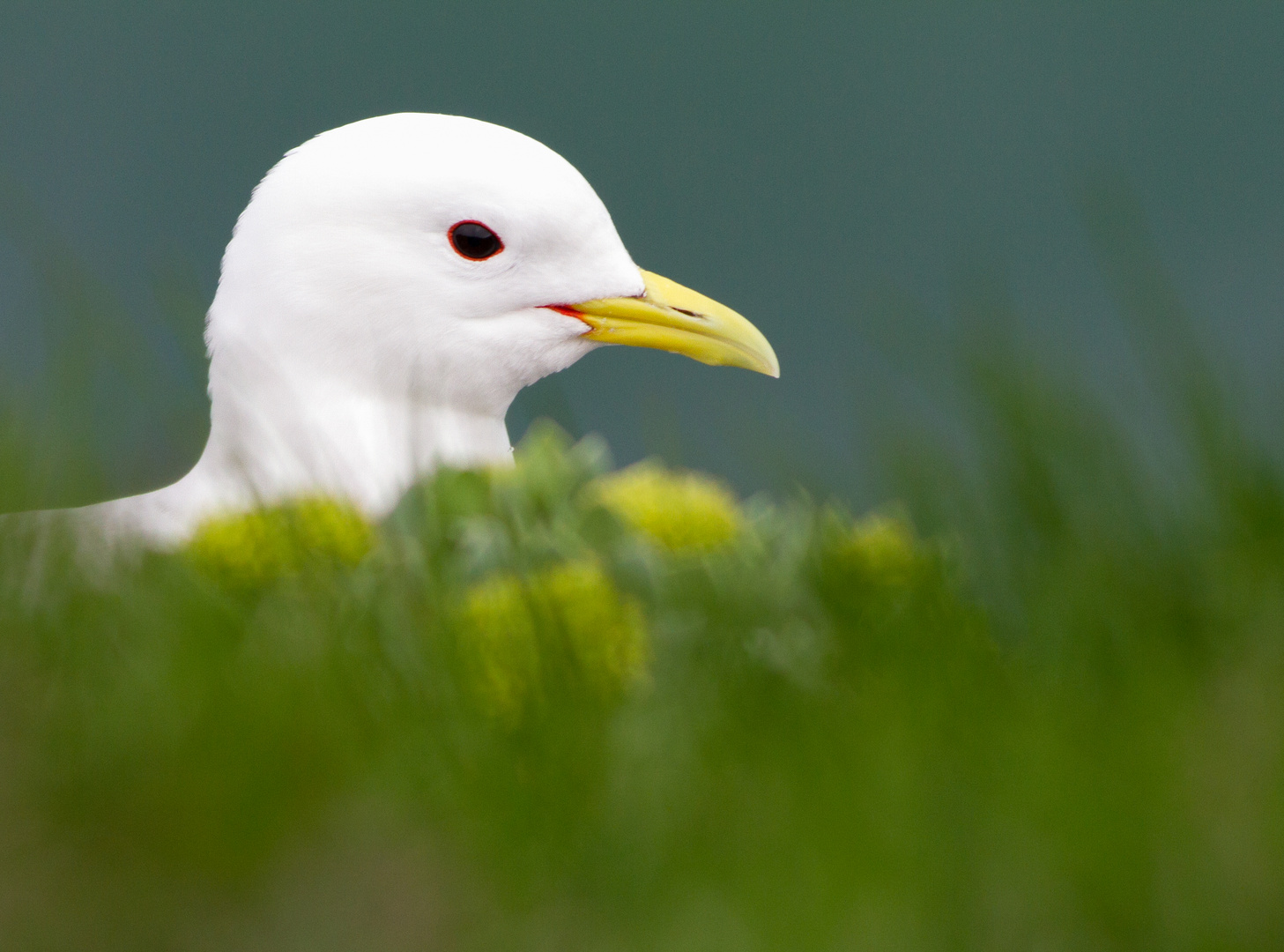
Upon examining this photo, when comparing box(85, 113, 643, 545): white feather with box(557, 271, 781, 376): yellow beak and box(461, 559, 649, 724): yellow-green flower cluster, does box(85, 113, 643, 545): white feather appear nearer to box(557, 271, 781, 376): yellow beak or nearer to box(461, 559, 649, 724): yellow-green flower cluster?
box(557, 271, 781, 376): yellow beak

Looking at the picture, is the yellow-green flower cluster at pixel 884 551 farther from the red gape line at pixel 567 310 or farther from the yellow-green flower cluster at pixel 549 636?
the red gape line at pixel 567 310

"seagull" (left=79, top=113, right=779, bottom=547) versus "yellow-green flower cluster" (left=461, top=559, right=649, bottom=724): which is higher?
"seagull" (left=79, top=113, right=779, bottom=547)

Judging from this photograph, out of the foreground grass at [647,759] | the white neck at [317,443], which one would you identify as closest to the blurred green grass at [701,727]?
the foreground grass at [647,759]

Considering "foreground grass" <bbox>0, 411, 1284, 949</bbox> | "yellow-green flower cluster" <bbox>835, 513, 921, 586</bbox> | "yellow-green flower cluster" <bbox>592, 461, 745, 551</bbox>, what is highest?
"yellow-green flower cluster" <bbox>592, 461, 745, 551</bbox>

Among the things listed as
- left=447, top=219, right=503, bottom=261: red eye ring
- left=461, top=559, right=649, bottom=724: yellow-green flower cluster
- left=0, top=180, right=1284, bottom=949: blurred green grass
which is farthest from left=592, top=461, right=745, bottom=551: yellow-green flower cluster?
left=447, top=219, right=503, bottom=261: red eye ring

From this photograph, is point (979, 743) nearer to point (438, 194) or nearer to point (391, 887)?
point (391, 887)

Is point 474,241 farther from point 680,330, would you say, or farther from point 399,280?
point 680,330

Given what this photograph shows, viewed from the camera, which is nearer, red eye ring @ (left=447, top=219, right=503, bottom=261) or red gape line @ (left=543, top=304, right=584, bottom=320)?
red eye ring @ (left=447, top=219, right=503, bottom=261)

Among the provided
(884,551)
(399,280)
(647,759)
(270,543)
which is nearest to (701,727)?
(647,759)

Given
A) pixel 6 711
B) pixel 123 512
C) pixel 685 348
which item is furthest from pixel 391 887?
pixel 685 348

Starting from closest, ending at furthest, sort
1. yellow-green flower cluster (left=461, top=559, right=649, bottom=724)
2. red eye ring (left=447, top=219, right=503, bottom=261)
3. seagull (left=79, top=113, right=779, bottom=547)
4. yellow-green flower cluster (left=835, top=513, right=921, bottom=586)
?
yellow-green flower cluster (left=461, top=559, right=649, bottom=724)
yellow-green flower cluster (left=835, top=513, right=921, bottom=586)
seagull (left=79, top=113, right=779, bottom=547)
red eye ring (left=447, top=219, right=503, bottom=261)
